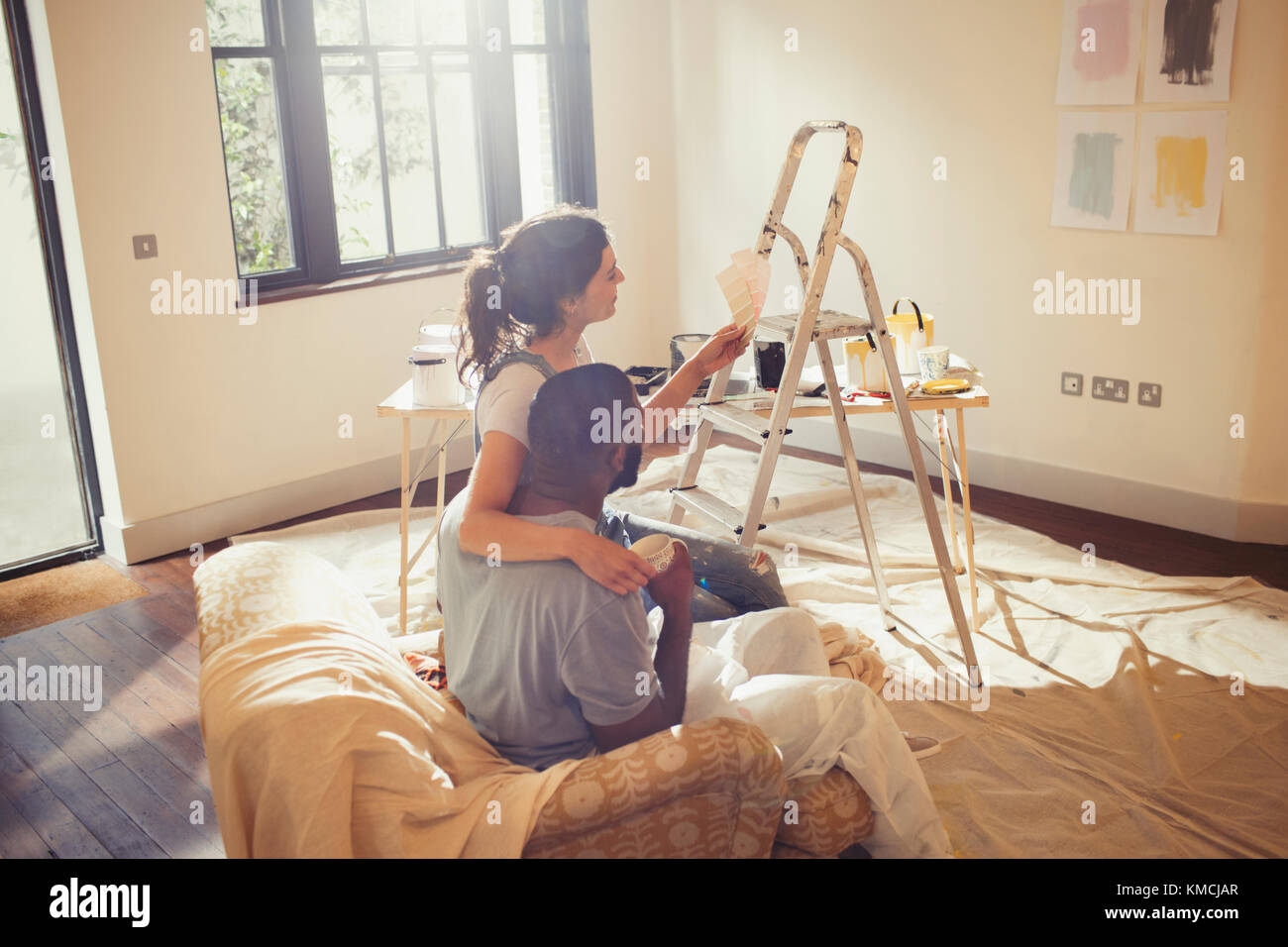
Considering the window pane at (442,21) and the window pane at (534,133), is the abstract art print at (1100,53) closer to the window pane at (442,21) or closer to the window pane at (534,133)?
the window pane at (534,133)

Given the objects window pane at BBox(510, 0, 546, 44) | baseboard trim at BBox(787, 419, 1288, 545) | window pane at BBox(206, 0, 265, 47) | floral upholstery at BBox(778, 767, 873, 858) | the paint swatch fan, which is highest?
window pane at BBox(510, 0, 546, 44)

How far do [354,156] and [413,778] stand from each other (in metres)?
3.77

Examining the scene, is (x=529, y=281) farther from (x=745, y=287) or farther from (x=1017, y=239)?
(x=1017, y=239)

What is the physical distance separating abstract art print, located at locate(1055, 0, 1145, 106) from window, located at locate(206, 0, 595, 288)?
7.73 ft

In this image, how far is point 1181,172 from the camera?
406 cm

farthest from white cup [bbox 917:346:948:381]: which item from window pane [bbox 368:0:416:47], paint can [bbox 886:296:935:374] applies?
window pane [bbox 368:0:416:47]

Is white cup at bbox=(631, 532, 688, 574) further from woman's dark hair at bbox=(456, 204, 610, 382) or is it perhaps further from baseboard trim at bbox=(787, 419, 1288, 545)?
baseboard trim at bbox=(787, 419, 1288, 545)

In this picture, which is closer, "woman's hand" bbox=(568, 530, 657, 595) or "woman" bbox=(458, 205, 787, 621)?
"woman's hand" bbox=(568, 530, 657, 595)

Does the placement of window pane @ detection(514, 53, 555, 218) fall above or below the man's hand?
above

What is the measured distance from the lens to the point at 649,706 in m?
1.82

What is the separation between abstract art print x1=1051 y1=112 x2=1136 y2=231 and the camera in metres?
4.18

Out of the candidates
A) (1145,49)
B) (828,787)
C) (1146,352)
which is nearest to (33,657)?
(828,787)
